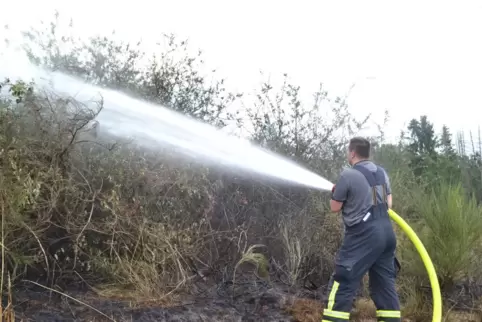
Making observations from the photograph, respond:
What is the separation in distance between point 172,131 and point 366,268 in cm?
306

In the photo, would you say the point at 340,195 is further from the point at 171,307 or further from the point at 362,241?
the point at 171,307

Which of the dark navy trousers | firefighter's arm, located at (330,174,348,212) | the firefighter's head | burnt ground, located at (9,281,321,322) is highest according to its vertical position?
the firefighter's head

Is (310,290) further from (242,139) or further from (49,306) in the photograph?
Answer: (49,306)

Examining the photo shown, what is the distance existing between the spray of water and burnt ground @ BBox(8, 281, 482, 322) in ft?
4.28

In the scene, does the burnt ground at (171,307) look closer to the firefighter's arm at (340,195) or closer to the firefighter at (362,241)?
the firefighter at (362,241)

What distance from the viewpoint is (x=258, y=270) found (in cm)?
655

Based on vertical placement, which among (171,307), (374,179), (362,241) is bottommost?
(171,307)

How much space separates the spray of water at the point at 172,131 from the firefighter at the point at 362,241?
1081 millimetres

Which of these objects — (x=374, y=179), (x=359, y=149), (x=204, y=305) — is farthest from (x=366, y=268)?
(x=204, y=305)

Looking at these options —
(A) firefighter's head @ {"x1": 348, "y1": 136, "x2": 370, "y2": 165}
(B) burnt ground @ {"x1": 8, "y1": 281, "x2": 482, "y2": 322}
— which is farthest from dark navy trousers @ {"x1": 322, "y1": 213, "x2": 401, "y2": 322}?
(B) burnt ground @ {"x1": 8, "y1": 281, "x2": 482, "y2": 322}

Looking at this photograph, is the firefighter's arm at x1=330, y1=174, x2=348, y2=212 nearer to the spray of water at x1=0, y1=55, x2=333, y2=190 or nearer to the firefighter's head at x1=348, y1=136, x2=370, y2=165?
the firefighter's head at x1=348, y1=136, x2=370, y2=165

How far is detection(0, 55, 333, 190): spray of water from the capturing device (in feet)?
19.6

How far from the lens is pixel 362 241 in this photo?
4.54m

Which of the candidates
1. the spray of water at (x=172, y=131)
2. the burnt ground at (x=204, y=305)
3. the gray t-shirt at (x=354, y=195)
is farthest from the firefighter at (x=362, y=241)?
the spray of water at (x=172, y=131)
